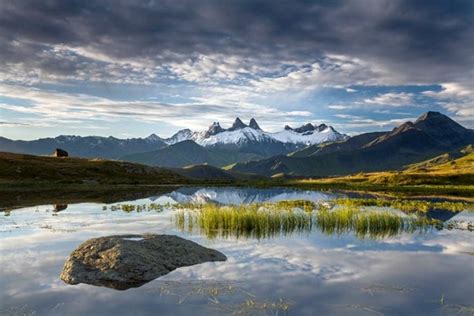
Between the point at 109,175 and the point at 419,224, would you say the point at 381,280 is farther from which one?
the point at 109,175

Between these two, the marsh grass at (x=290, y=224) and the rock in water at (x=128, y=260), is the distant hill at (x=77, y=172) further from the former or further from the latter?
the rock in water at (x=128, y=260)

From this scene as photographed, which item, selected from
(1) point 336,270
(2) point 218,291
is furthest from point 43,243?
(1) point 336,270

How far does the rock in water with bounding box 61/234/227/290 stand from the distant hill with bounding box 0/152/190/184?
3989 inches

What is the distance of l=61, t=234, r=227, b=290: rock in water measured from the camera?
64.8ft

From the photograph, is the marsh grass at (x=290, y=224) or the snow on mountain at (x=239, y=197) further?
the snow on mountain at (x=239, y=197)

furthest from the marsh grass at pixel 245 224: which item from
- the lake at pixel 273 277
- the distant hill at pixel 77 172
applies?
the distant hill at pixel 77 172

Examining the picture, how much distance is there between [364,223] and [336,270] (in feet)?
50.4

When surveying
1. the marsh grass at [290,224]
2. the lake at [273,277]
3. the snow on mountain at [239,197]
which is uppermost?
the marsh grass at [290,224]

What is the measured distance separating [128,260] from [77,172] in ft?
433

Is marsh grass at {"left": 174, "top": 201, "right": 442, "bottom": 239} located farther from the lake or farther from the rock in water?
Result: the rock in water

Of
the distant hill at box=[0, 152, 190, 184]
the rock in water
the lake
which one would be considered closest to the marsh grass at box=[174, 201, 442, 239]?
the lake

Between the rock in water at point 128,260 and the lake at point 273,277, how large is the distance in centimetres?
68

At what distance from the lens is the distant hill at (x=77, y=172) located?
124m

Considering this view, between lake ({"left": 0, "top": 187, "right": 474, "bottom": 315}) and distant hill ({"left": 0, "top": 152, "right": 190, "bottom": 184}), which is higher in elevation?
distant hill ({"left": 0, "top": 152, "right": 190, "bottom": 184})
